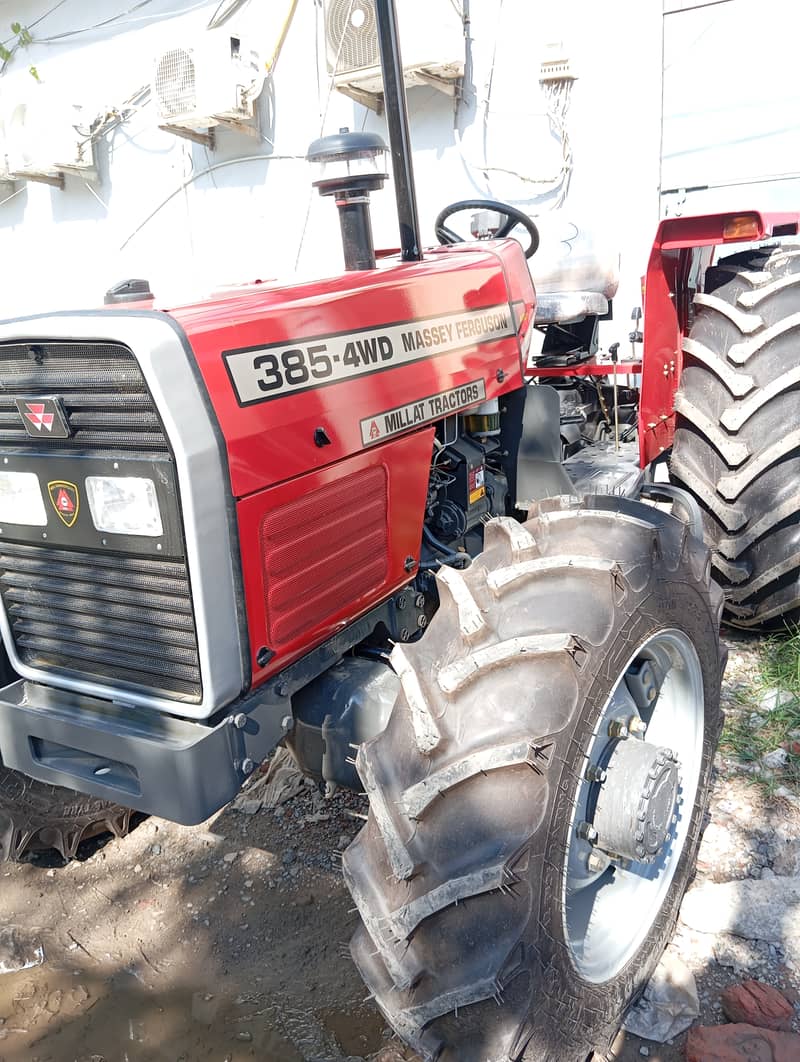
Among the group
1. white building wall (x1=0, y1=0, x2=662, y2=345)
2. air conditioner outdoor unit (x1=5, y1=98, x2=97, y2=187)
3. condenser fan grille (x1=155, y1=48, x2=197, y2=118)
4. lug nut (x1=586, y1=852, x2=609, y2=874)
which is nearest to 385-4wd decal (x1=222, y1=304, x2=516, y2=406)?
lug nut (x1=586, y1=852, x2=609, y2=874)

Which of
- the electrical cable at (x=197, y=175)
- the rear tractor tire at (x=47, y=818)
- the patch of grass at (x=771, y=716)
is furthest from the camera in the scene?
the electrical cable at (x=197, y=175)

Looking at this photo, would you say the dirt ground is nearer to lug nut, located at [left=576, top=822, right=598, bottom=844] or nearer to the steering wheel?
lug nut, located at [left=576, top=822, right=598, bottom=844]

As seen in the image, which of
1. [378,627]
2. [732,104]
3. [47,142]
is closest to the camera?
[378,627]

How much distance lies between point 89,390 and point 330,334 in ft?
1.59

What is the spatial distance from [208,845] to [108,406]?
159 cm

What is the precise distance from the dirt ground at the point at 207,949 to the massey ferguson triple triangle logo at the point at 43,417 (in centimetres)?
107

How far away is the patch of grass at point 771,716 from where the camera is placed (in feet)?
8.64

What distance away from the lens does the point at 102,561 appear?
1.70m

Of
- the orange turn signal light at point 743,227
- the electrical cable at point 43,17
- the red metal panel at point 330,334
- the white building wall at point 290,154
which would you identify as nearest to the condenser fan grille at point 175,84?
the white building wall at point 290,154

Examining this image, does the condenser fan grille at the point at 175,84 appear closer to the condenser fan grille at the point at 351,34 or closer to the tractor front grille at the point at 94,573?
the condenser fan grille at the point at 351,34

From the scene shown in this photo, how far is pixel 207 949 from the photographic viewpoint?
224cm

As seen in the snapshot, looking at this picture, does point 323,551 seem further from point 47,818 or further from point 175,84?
point 175,84

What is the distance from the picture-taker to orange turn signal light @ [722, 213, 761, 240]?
2.77 meters

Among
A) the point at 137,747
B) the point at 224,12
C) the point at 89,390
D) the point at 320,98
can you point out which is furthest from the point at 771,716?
the point at 224,12
